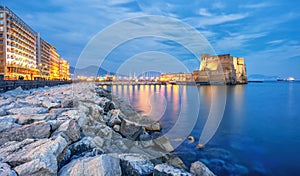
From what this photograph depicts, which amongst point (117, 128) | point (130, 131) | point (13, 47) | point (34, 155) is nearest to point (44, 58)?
point (13, 47)

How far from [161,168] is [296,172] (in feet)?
17.1

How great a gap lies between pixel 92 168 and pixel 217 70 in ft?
296

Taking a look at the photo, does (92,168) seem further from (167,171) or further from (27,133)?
(27,133)

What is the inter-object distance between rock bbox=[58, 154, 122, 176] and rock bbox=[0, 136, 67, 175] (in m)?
0.17

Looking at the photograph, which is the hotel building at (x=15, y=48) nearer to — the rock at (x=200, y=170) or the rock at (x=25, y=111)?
the rock at (x=25, y=111)

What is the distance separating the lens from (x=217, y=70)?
85.6 m

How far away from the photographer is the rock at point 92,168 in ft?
7.09

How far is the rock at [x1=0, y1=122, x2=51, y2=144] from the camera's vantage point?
288 centimetres

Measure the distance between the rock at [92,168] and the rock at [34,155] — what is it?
17cm

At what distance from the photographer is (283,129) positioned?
33.9ft

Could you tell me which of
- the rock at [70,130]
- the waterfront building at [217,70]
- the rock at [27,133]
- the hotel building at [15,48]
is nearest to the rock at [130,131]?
the rock at [70,130]

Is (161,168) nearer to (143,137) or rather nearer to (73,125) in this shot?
(73,125)

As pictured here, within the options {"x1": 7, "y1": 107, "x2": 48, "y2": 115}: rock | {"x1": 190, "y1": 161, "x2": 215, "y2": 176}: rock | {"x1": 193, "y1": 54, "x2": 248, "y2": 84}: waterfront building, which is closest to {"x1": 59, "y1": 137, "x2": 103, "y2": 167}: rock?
{"x1": 190, "y1": 161, "x2": 215, "y2": 176}: rock

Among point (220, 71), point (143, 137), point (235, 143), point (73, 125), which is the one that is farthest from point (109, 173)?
point (220, 71)
